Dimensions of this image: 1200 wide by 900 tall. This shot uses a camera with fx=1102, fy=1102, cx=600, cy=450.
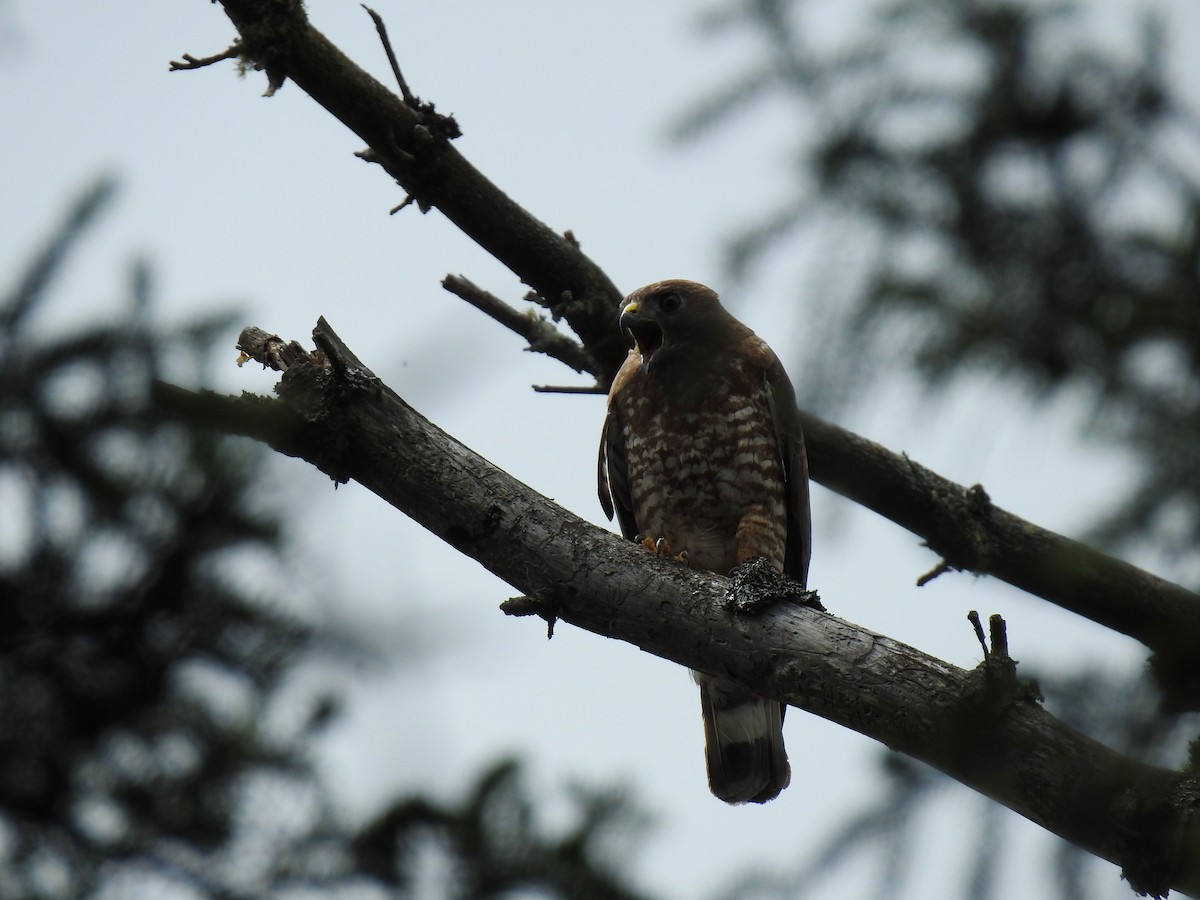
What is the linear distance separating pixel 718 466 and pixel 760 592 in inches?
70.6

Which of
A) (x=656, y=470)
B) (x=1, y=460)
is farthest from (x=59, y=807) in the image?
(x=656, y=470)

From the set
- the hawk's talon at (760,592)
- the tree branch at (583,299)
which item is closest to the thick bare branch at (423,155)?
the tree branch at (583,299)

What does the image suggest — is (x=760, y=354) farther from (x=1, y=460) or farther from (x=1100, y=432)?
(x=1, y=460)

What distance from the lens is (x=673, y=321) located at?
517cm

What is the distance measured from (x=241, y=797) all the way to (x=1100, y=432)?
148 inches

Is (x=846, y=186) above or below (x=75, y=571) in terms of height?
above

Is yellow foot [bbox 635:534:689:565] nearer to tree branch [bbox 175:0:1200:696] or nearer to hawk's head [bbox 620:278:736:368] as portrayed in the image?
tree branch [bbox 175:0:1200:696]

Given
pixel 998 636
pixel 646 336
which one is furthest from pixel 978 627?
pixel 646 336

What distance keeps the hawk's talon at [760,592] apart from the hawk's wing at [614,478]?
215 cm

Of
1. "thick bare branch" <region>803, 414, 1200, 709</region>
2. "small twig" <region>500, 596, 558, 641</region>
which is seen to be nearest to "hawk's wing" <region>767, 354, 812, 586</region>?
"thick bare branch" <region>803, 414, 1200, 709</region>

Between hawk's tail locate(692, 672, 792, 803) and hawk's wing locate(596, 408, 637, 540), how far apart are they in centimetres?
101

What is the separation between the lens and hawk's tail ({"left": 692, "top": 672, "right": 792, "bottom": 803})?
15.7 feet

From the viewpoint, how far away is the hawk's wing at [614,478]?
521 centimetres

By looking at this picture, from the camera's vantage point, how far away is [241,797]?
471 cm
